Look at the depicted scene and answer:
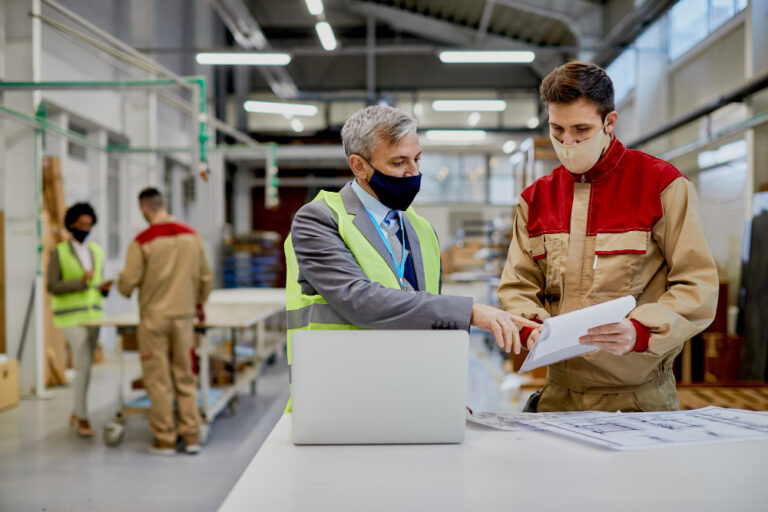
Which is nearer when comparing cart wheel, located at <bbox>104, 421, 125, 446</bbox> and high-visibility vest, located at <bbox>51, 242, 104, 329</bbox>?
cart wheel, located at <bbox>104, 421, 125, 446</bbox>

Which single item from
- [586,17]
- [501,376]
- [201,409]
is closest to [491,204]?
[586,17]

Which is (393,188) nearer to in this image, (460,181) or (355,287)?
(355,287)

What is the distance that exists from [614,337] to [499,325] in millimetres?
300

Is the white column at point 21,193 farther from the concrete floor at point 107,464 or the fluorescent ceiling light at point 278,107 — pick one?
the fluorescent ceiling light at point 278,107

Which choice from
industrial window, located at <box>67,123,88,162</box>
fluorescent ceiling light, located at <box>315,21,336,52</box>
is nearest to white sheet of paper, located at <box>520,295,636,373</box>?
fluorescent ceiling light, located at <box>315,21,336,52</box>

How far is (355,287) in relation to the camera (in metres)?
1.42

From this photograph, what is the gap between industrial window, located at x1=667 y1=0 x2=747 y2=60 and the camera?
6858 mm

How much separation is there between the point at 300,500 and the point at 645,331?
37.0 inches

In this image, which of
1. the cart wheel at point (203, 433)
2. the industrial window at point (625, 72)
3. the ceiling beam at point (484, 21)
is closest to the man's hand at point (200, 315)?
the cart wheel at point (203, 433)

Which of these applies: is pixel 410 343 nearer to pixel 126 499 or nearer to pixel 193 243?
pixel 126 499

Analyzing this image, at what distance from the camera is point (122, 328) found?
188 inches

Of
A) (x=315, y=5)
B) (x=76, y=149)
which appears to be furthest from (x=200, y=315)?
(x=76, y=149)

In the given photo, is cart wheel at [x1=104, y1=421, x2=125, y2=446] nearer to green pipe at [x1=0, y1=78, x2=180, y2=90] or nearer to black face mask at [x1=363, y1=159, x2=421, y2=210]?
green pipe at [x1=0, y1=78, x2=180, y2=90]

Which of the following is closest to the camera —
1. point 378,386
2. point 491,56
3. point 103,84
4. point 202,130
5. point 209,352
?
point 378,386
